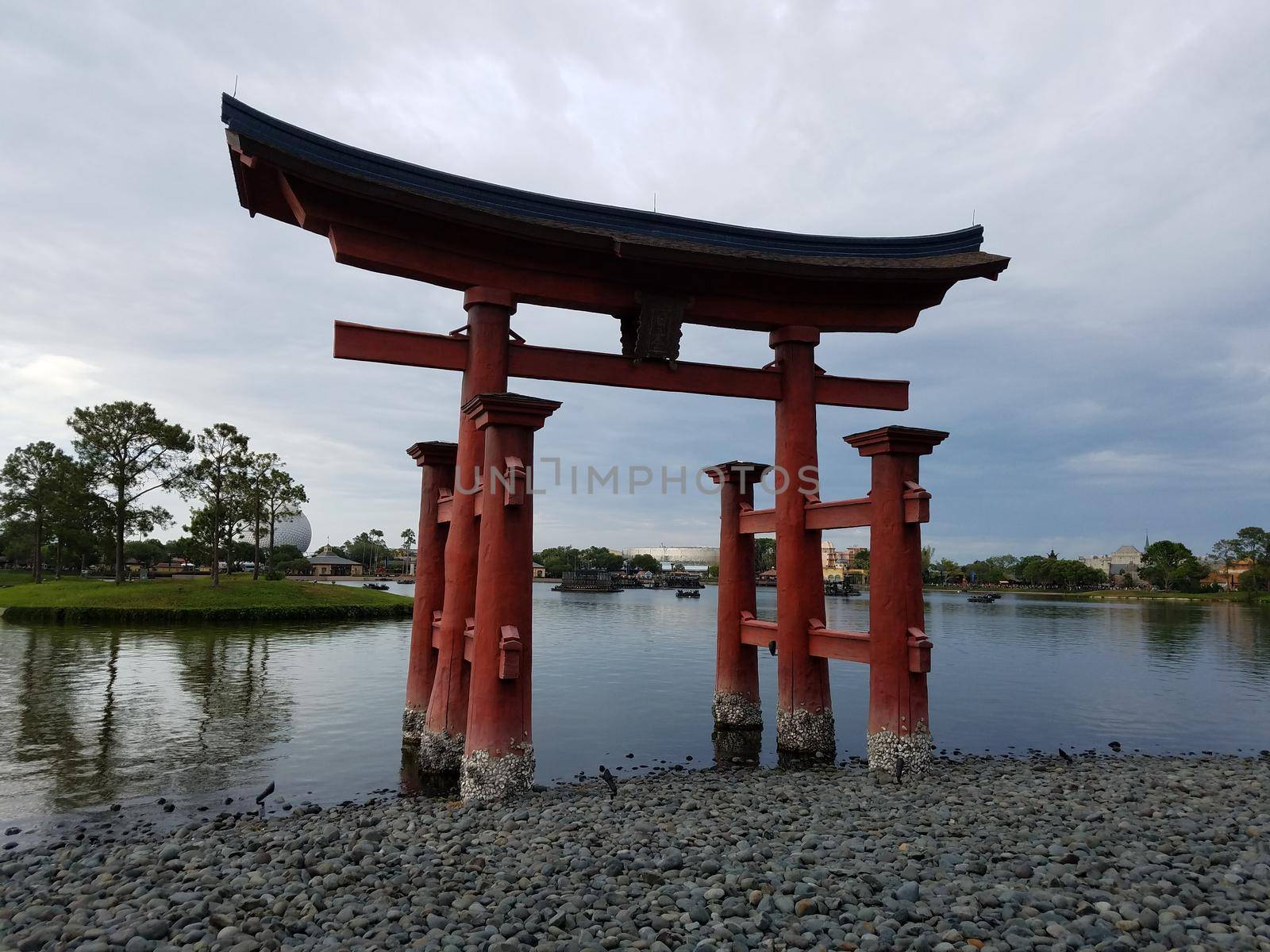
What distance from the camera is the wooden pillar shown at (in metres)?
14.6

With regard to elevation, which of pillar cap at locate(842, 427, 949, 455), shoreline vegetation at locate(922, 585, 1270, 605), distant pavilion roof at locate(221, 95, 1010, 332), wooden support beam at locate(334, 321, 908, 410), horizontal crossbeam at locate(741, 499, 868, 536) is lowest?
shoreline vegetation at locate(922, 585, 1270, 605)

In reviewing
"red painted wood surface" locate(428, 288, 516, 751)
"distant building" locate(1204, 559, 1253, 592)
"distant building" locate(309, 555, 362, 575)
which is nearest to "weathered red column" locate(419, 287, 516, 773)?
"red painted wood surface" locate(428, 288, 516, 751)

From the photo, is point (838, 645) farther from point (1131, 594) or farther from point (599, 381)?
point (1131, 594)

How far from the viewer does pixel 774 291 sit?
1328 cm

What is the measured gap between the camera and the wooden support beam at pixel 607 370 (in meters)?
10.8

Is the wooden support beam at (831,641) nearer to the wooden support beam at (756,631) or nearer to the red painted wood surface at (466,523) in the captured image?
the wooden support beam at (756,631)

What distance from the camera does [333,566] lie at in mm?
111688

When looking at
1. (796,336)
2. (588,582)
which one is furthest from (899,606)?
(588,582)

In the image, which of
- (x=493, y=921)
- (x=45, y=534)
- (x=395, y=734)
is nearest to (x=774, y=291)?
(x=493, y=921)

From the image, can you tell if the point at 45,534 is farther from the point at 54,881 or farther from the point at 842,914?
the point at 842,914

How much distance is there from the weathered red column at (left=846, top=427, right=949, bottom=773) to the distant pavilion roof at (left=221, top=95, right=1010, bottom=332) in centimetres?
359

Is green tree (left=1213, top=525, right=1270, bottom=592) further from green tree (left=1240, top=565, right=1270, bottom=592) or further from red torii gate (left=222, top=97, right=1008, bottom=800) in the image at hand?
red torii gate (left=222, top=97, right=1008, bottom=800)

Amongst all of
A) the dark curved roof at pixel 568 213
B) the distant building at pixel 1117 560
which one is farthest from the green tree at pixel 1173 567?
the dark curved roof at pixel 568 213

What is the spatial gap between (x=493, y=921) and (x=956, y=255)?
43.9 ft
